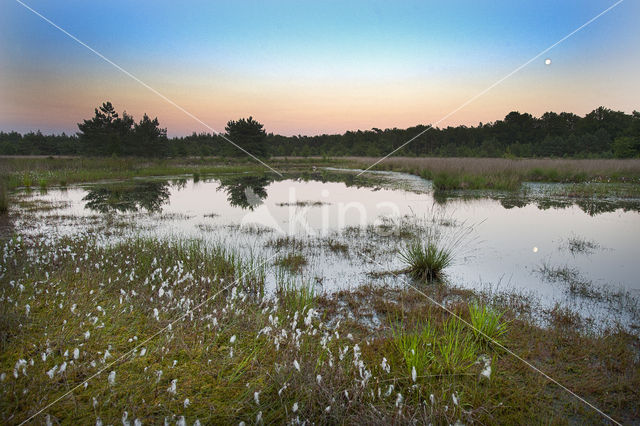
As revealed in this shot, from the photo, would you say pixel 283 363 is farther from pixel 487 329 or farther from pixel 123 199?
pixel 123 199

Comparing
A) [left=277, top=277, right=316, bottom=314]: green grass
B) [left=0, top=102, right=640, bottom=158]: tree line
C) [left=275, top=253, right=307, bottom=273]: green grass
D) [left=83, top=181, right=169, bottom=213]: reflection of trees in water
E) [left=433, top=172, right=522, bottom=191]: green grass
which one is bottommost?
[left=275, top=253, right=307, bottom=273]: green grass

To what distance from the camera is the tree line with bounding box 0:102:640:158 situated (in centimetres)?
5134

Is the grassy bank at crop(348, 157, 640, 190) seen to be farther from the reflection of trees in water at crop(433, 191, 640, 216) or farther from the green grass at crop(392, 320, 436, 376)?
the green grass at crop(392, 320, 436, 376)

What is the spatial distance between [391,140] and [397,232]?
8713 centimetres

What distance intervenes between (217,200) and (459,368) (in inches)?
624

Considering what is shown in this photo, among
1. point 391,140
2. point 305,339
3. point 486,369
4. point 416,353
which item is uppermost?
point 391,140

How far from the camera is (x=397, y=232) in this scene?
10.4 meters

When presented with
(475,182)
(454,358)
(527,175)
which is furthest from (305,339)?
(527,175)

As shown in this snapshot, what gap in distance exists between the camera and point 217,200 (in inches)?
693

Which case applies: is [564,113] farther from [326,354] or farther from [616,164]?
[326,354]

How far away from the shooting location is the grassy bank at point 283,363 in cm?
282

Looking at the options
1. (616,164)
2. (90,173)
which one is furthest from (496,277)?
(90,173)

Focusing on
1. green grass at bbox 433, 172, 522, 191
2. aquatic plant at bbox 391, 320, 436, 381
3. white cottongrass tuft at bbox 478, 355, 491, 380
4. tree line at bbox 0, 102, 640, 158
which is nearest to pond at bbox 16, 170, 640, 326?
aquatic plant at bbox 391, 320, 436, 381

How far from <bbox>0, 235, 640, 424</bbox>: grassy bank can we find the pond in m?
1.32
